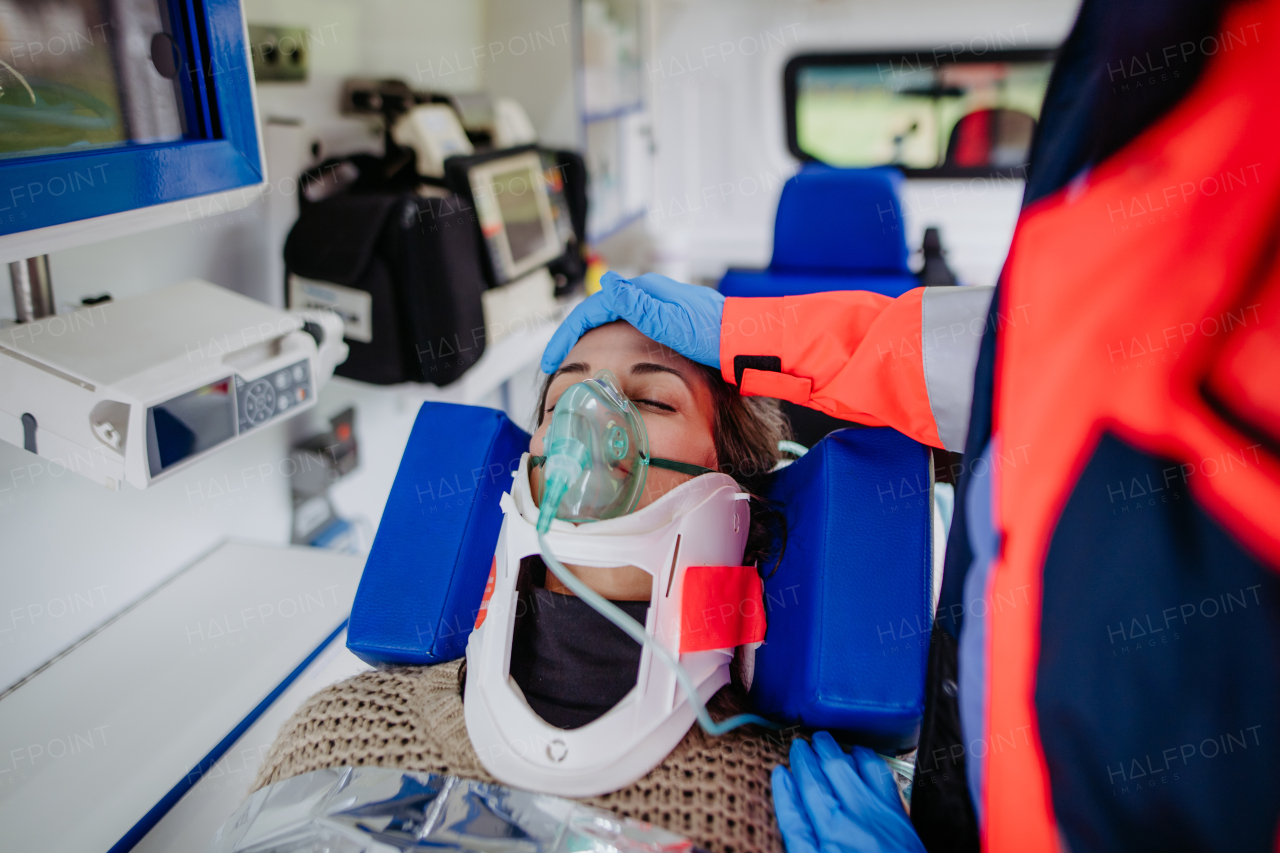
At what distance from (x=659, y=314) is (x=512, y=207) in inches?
47.0

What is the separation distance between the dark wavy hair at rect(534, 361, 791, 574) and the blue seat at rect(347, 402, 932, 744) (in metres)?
0.04

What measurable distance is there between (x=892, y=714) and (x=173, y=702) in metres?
1.22

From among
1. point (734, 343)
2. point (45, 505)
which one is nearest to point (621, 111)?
point (734, 343)

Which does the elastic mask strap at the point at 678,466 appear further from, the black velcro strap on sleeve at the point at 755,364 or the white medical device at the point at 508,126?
the white medical device at the point at 508,126

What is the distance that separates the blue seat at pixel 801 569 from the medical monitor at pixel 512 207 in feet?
3.08

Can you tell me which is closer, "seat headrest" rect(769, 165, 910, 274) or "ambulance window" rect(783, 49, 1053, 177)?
"seat headrest" rect(769, 165, 910, 274)

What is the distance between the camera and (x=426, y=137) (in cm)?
219

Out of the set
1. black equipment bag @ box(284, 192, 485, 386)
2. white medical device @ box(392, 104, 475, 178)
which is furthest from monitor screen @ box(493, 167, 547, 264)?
black equipment bag @ box(284, 192, 485, 386)

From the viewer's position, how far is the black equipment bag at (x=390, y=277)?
1812 mm

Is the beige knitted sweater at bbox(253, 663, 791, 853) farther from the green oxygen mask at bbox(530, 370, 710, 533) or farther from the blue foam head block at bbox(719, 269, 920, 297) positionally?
the blue foam head block at bbox(719, 269, 920, 297)

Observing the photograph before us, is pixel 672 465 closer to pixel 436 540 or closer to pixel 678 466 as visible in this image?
pixel 678 466

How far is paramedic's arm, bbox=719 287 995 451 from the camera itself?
41.8 inches

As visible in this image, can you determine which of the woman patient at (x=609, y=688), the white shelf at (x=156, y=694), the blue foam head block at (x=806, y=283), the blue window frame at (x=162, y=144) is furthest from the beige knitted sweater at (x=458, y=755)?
the blue foam head block at (x=806, y=283)

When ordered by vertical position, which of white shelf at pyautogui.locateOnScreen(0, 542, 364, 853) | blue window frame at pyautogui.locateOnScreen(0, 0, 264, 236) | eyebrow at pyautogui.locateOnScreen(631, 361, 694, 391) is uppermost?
blue window frame at pyautogui.locateOnScreen(0, 0, 264, 236)
